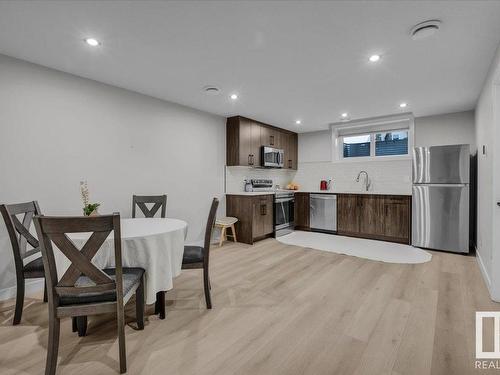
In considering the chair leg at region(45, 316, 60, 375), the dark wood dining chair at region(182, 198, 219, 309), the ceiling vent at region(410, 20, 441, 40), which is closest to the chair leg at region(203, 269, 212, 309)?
the dark wood dining chair at region(182, 198, 219, 309)

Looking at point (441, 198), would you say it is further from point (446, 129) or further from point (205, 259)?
point (205, 259)

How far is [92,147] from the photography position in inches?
125

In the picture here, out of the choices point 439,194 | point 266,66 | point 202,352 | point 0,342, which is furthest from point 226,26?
point 439,194

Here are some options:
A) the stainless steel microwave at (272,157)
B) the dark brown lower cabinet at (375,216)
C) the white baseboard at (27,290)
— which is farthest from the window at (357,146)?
the white baseboard at (27,290)

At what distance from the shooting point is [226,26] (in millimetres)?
2123

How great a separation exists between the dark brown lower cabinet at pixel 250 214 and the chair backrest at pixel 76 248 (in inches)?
127

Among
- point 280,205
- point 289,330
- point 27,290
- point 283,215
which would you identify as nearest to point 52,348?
point 289,330

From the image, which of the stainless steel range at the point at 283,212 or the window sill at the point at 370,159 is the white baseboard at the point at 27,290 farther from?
the window sill at the point at 370,159

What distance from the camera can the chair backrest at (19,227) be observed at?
2.00m

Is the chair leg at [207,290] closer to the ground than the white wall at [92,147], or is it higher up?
closer to the ground

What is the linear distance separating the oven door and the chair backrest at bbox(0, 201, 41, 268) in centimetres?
382

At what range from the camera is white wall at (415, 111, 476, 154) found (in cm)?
452

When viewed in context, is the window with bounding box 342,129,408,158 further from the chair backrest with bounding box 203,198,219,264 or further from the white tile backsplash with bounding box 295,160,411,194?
the chair backrest with bounding box 203,198,219,264

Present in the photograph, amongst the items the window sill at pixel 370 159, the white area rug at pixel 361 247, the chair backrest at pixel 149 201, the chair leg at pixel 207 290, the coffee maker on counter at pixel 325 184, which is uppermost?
the window sill at pixel 370 159
